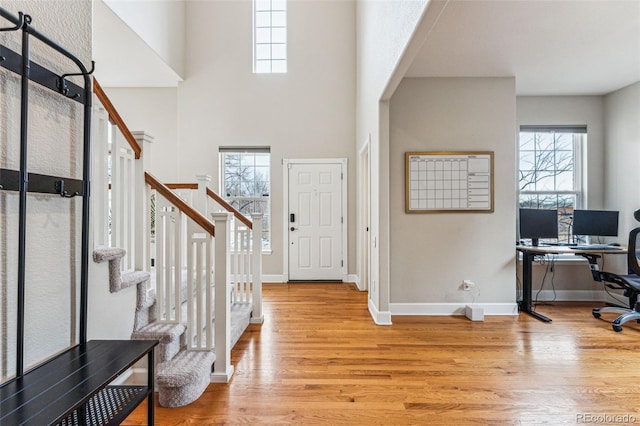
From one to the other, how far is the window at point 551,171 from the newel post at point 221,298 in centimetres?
397

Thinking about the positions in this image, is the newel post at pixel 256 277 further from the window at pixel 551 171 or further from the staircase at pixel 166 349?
the window at pixel 551 171

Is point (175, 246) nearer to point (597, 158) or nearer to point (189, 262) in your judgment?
point (189, 262)

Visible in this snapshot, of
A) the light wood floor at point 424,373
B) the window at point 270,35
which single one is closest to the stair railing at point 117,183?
the light wood floor at point 424,373

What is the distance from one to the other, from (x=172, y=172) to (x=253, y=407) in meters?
4.21

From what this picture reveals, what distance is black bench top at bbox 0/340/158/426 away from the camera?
888mm

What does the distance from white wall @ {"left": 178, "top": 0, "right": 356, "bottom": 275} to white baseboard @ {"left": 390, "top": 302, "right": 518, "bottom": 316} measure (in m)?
1.65

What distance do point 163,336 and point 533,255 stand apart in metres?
3.76

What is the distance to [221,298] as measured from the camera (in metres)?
2.07

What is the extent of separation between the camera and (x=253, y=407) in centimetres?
180

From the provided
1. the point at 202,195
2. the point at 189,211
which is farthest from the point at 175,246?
the point at 202,195

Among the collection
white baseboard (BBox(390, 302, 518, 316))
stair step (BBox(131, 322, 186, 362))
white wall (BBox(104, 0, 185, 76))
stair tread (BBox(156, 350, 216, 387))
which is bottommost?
white baseboard (BBox(390, 302, 518, 316))

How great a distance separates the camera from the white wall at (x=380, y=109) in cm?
243

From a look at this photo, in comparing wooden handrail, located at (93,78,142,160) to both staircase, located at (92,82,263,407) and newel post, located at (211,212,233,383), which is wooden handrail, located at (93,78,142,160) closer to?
staircase, located at (92,82,263,407)

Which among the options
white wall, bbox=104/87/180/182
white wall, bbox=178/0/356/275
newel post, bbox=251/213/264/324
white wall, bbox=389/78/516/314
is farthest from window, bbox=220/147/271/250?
white wall, bbox=389/78/516/314
